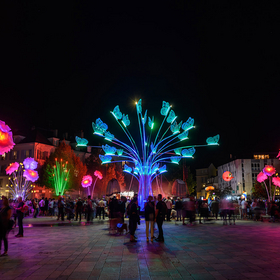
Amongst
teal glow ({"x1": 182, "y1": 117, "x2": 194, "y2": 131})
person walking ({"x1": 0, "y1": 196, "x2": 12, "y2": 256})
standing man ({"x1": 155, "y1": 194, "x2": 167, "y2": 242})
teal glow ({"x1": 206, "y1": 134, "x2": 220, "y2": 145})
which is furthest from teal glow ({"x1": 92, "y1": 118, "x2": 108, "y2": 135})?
person walking ({"x1": 0, "y1": 196, "x2": 12, "y2": 256})

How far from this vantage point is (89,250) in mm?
10242

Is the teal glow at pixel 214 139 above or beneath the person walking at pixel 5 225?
above

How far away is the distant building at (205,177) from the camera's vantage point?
98.4 m

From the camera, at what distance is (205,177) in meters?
104

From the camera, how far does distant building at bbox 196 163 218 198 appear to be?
3874 inches

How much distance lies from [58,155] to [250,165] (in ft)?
162

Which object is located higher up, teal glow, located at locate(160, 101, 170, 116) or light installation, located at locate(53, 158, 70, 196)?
teal glow, located at locate(160, 101, 170, 116)

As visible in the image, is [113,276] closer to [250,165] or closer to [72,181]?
[72,181]

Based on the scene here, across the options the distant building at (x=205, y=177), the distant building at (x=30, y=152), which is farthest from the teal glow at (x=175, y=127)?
the distant building at (x=205, y=177)

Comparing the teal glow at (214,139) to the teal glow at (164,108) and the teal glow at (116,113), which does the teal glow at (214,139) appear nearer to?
the teal glow at (164,108)

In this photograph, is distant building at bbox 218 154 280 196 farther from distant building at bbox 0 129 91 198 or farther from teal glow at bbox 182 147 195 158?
teal glow at bbox 182 147 195 158

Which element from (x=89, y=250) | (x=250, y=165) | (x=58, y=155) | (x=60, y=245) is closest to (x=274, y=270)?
(x=89, y=250)

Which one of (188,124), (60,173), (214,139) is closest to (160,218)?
(188,124)

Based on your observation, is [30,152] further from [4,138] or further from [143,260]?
[143,260]
